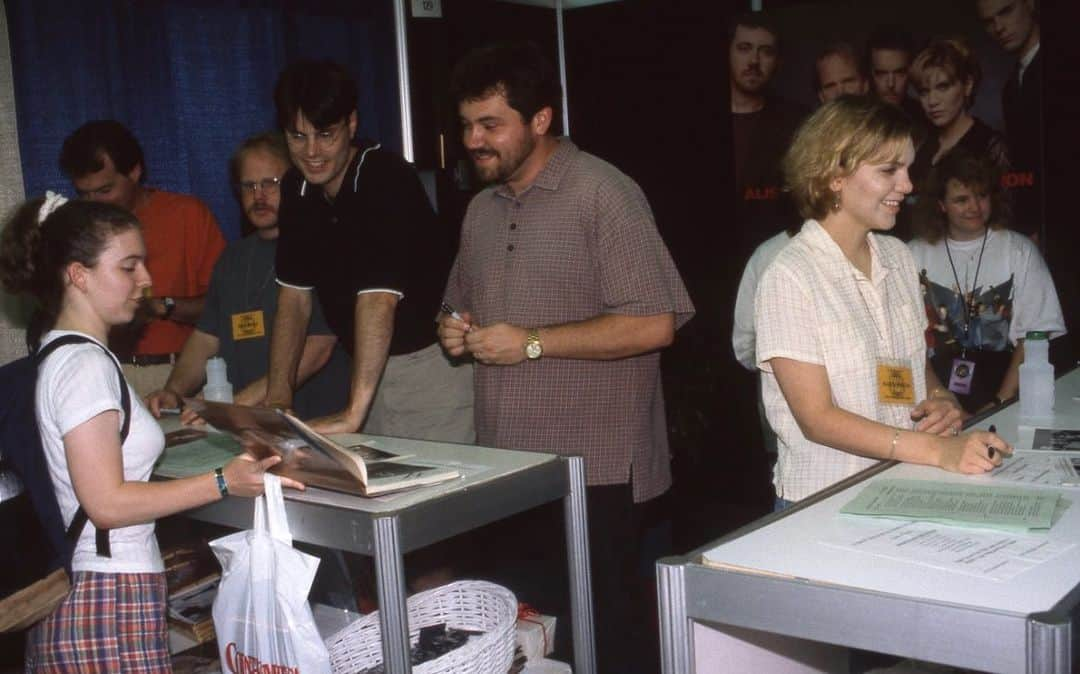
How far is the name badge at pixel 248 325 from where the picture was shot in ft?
9.25

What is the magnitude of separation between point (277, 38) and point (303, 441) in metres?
2.21

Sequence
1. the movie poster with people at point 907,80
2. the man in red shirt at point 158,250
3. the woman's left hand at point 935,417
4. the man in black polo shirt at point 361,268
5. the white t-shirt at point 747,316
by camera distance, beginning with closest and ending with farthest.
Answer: the woman's left hand at point 935,417
the man in black polo shirt at point 361,268
the white t-shirt at point 747,316
the man in red shirt at point 158,250
the movie poster with people at point 907,80

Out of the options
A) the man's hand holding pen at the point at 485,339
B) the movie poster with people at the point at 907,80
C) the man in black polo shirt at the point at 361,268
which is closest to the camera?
the man's hand holding pen at the point at 485,339

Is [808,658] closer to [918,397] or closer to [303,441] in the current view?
[918,397]

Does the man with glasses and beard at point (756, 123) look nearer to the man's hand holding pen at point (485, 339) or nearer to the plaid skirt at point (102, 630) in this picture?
the man's hand holding pen at point (485, 339)

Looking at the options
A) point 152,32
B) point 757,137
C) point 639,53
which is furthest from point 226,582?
point 639,53

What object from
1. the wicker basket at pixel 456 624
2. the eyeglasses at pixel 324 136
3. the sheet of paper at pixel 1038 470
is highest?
the eyeglasses at pixel 324 136

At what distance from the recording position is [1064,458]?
Answer: 172 cm

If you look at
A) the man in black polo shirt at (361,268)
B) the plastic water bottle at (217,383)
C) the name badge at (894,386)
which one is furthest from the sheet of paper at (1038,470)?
the plastic water bottle at (217,383)

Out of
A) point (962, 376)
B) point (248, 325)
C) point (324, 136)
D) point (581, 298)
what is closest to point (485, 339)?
point (581, 298)

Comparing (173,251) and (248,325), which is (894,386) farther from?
(173,251)

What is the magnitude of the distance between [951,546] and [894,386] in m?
0.55

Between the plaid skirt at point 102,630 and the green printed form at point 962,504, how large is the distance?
1153 millimetres

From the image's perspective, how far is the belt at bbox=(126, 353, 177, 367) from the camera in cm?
309
